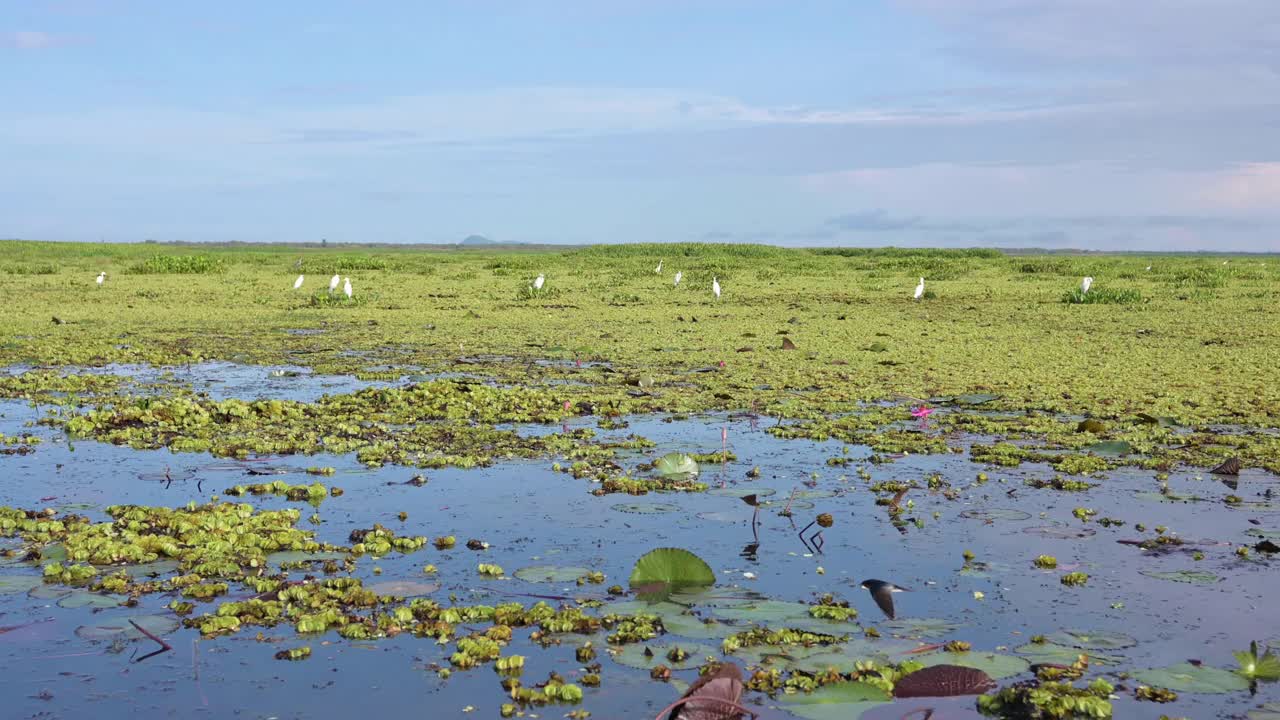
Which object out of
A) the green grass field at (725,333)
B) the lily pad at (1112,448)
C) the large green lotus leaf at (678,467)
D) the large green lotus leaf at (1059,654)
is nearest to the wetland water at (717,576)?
the large green lotus leaf at (1059,654)

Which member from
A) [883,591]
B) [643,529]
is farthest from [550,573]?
[883,591]

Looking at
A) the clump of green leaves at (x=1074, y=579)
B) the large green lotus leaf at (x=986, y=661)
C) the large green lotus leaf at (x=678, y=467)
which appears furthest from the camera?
the large green lotus leaf at (x=678, y=467)

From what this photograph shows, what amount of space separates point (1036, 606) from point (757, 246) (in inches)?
1265

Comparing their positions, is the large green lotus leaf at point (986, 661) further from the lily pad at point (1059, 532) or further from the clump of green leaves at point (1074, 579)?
the lily pad at point (1059, 532)

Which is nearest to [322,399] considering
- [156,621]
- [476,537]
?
[476,537]

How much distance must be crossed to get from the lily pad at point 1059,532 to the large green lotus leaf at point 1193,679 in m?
1.36

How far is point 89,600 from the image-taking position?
385 centimetres

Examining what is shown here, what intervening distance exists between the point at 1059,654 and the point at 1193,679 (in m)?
0.36

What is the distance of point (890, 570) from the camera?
424cm

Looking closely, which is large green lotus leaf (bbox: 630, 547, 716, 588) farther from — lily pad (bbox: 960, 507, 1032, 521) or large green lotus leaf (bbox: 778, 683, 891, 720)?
lily pad (bbox: 960, 507, 1032, 521)

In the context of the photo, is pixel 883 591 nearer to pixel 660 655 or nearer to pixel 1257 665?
pixel 660 655

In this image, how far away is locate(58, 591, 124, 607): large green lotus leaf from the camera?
381 cm

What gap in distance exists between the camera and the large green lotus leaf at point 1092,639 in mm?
3480

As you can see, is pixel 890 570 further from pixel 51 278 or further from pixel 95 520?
pixel 51 278
